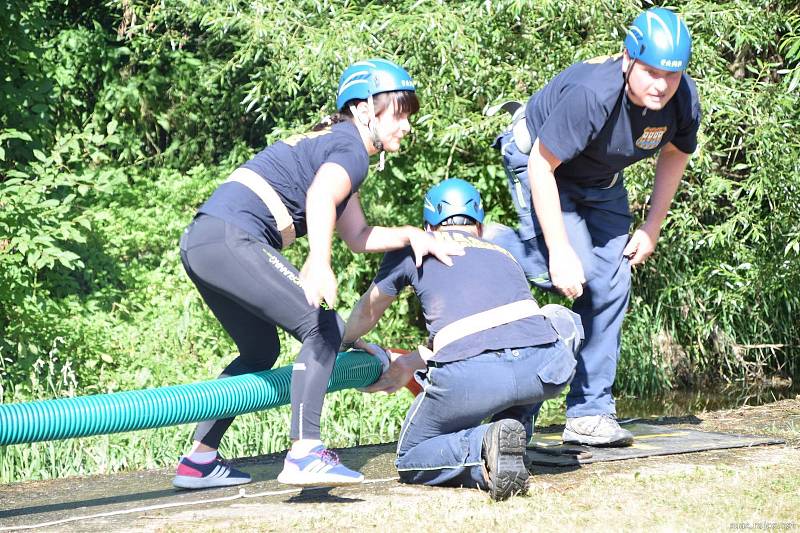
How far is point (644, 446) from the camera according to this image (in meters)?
5.40

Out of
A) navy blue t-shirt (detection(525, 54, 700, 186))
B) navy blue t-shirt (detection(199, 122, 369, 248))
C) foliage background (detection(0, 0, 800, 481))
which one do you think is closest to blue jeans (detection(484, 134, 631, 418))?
A: navy blue t-shirt (detection(525, 54, 700, 186))

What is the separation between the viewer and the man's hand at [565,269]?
5156mm

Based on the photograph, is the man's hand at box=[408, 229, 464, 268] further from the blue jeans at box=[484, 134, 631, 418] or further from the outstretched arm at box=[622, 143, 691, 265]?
the outstretched arm at box=[622, 143, 691, 265]

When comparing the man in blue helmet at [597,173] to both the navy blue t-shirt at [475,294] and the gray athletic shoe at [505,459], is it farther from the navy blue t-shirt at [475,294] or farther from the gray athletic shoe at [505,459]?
the gray athletic shoe at [505,459]

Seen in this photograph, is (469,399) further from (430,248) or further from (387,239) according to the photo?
(387,239)

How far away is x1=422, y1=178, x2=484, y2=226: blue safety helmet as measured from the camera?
4.96 meters

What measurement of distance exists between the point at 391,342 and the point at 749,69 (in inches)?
137

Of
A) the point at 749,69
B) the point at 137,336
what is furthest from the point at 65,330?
the point at 749,69

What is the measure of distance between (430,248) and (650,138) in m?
1.25

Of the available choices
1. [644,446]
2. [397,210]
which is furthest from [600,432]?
[397,210]

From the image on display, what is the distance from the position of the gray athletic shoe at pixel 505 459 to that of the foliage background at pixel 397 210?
3.22 m

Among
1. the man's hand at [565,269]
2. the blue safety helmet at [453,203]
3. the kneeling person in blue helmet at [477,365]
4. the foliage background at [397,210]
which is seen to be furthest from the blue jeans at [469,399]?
the foliage background at [397,210]

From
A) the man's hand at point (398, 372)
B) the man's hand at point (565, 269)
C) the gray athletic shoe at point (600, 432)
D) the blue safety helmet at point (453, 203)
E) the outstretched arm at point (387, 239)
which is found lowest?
the gray athletic shoe at point (600, 432)

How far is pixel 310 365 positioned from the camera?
445 cm
